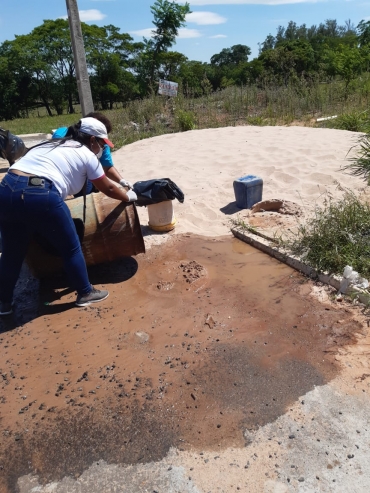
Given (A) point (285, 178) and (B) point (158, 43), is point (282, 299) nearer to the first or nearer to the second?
(A) point (285, 178)

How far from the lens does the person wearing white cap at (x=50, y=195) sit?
3023 millimetres

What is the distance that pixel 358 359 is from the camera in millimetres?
2811

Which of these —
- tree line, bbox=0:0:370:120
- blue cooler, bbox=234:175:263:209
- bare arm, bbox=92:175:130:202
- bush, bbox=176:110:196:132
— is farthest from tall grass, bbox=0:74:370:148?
tree line, bbox=0:0:370:120

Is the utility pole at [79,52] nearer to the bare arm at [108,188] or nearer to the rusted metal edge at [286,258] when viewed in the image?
the rusted metal edge at [286,258]

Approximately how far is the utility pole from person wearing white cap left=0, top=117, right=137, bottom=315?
405 centimetres

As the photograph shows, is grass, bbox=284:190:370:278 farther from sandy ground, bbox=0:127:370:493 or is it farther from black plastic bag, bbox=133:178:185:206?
black plastic bag, bbox=133:178:185:206

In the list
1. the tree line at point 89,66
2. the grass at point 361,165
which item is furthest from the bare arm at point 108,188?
the tree line at point 89,66

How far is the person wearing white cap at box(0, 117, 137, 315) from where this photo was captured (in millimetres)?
3023

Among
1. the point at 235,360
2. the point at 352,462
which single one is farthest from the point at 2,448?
the point at 352,462

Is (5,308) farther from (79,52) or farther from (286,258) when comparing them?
(79,52)

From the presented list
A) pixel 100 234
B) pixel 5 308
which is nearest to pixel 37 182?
pixel 100 234

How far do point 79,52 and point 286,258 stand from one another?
5040mm

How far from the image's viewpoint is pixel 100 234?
12.8 ft

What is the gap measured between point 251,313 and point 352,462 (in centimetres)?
142
